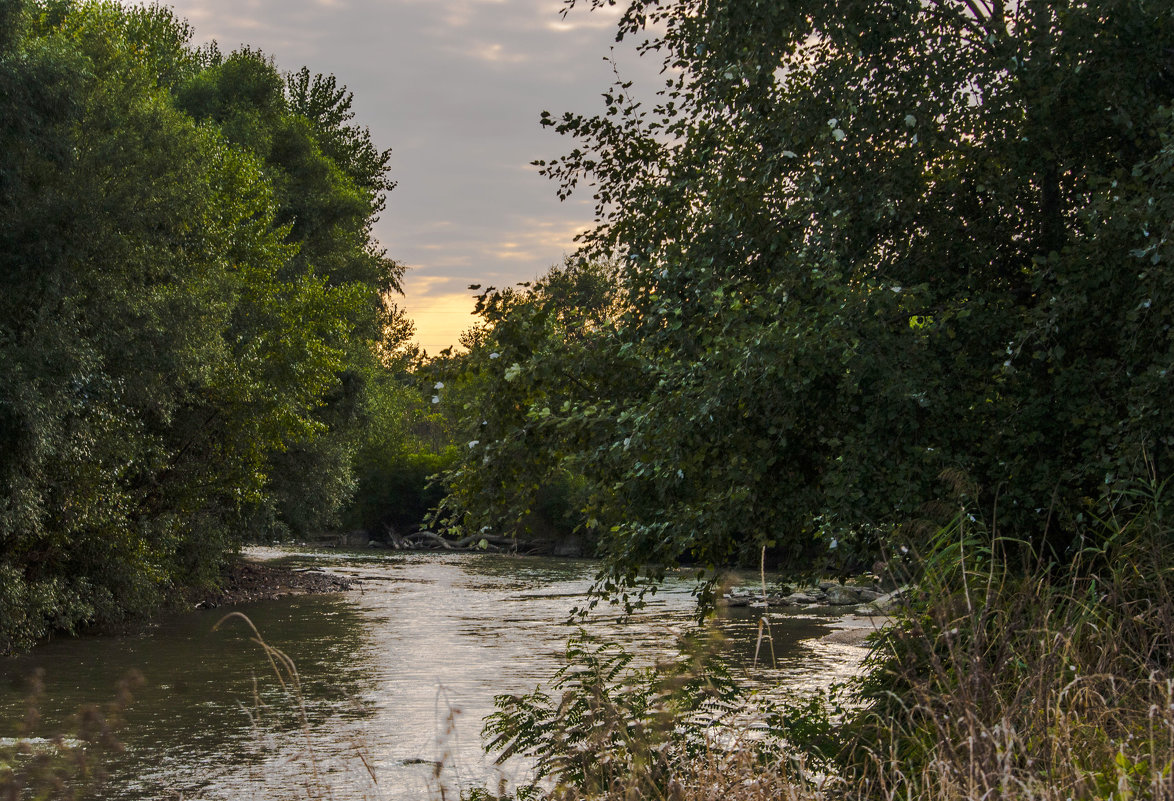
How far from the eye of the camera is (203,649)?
2061 centimetres

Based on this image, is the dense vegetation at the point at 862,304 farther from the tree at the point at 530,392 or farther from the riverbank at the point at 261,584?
the riverbank at the point at 261,584

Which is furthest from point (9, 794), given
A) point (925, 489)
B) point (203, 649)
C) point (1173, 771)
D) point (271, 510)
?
point (271, 510)

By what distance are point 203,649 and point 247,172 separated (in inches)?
523

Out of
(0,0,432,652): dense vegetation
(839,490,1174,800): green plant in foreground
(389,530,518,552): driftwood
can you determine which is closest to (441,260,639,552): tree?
(839,490,1174,800): green plant in foreground

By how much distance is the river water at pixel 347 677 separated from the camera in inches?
446

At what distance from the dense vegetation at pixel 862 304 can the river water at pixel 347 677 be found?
166 centimetres

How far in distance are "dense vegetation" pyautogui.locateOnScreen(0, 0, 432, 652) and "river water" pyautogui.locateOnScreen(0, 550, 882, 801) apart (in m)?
1.83

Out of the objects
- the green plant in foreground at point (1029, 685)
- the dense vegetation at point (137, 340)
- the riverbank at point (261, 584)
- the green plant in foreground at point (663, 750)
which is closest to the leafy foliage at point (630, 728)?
the green plant in foreground at point (663, 750)

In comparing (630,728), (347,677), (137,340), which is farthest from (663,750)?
(137,340)

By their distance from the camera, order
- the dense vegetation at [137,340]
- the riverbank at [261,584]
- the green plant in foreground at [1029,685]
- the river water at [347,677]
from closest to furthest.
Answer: the green plant in foreground at [1029,685]
the river water at [347,677]
the dense vegetation at [137,340]
the riverbank at [261,584]

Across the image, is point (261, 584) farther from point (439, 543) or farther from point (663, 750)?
point (663, 750)

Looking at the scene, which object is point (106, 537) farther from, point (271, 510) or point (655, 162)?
point (655, 162)

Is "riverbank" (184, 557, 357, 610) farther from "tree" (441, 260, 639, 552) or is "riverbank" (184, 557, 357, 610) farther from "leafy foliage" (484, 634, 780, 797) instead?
"leafy foliage" (484, 634, 780, 797)

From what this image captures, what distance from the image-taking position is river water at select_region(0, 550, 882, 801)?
11336 millimetres
